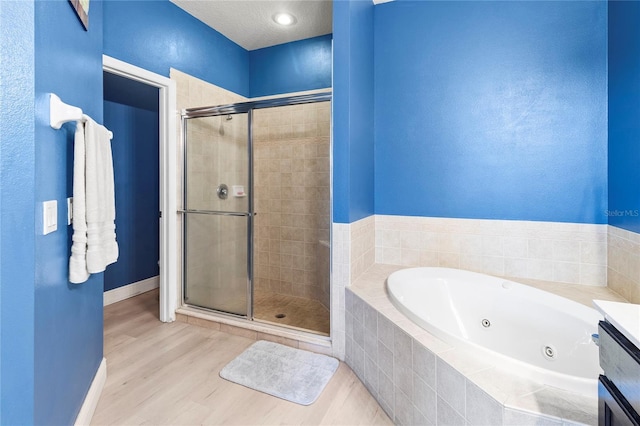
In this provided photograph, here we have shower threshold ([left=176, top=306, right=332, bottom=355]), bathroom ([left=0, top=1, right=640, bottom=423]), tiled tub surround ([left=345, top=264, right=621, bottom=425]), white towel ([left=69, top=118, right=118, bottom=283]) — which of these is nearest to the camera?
tiled tub surround ([left=345, top=264, right=621, bottom=425])

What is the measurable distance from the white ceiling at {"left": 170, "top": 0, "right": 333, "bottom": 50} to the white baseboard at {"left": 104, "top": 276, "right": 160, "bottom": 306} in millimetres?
2842

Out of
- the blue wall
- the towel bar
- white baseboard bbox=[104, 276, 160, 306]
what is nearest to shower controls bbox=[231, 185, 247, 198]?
the blue wall

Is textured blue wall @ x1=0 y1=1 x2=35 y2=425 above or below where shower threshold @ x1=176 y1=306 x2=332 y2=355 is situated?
above

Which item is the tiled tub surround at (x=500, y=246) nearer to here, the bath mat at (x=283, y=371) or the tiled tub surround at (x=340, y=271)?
the tiled tub surround at (x=340, y=271)

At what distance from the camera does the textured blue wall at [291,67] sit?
11.1 feet

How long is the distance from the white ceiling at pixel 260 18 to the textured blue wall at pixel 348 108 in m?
0.74

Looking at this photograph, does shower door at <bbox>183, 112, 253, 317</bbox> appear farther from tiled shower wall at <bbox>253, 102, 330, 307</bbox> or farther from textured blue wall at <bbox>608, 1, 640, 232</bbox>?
textured blue wall at <bbox>608, 1, 640, 232</bbox>

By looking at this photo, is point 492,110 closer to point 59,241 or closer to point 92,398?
point 59,241

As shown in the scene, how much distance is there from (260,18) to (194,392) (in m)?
3.14

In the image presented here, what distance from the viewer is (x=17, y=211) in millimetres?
925

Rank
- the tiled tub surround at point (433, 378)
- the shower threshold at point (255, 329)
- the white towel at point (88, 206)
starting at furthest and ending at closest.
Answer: the shower threshold at point (255, 329) → the white towel at point (88, 206) → the tiled tub surround at point (433, 378)

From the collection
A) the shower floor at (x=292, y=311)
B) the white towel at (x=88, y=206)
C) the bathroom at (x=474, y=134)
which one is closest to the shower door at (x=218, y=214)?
the shower floor at (x=292, y=311)

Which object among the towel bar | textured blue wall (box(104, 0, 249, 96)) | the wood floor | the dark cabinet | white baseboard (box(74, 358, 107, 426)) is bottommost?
the wood floor

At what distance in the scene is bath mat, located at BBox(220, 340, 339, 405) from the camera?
185 centimetres
